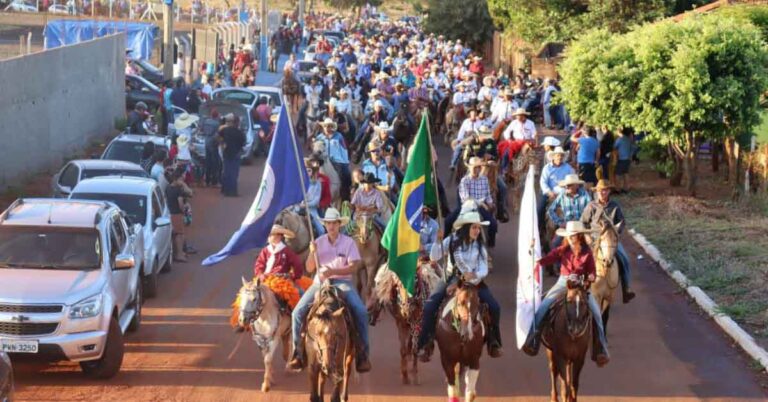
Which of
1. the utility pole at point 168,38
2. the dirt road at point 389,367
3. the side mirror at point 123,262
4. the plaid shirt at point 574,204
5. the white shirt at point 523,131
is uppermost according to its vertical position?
the utility pole at point 168,38

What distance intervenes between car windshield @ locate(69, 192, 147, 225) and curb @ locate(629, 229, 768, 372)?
814cm

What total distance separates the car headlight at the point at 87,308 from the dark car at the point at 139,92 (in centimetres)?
2751

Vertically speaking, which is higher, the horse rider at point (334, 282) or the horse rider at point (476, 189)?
the horse rider at point (476, 189)

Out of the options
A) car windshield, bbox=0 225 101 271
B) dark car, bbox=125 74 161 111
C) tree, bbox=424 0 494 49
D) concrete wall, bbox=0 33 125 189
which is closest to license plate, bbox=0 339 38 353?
car windshield, bbox=0 225 101 271

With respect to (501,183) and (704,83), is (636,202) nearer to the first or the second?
(704,83)

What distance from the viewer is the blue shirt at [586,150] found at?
2650cm

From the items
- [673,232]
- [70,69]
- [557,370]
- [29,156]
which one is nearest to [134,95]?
[70,69]

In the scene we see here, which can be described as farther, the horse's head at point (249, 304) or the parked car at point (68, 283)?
the parked car at point (68, 283)

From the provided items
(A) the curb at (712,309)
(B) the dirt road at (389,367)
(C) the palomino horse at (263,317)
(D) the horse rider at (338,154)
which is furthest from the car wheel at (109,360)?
(D) the horse rider at (338,154)

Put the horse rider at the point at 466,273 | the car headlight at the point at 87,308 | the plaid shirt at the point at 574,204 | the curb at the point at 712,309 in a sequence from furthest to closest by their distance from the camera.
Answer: the plaid shirt at the point at 574,204
the curb at the point at 712,309
the car headlight at the point at 87,308
the horse rider at the point at 466,273

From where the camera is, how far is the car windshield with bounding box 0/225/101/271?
14.5 m

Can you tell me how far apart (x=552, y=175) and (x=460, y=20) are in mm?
48189

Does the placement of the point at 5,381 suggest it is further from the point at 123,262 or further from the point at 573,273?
the point at 573,273

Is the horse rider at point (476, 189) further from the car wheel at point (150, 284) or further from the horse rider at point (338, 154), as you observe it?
the car wheel at point (150, 284)
